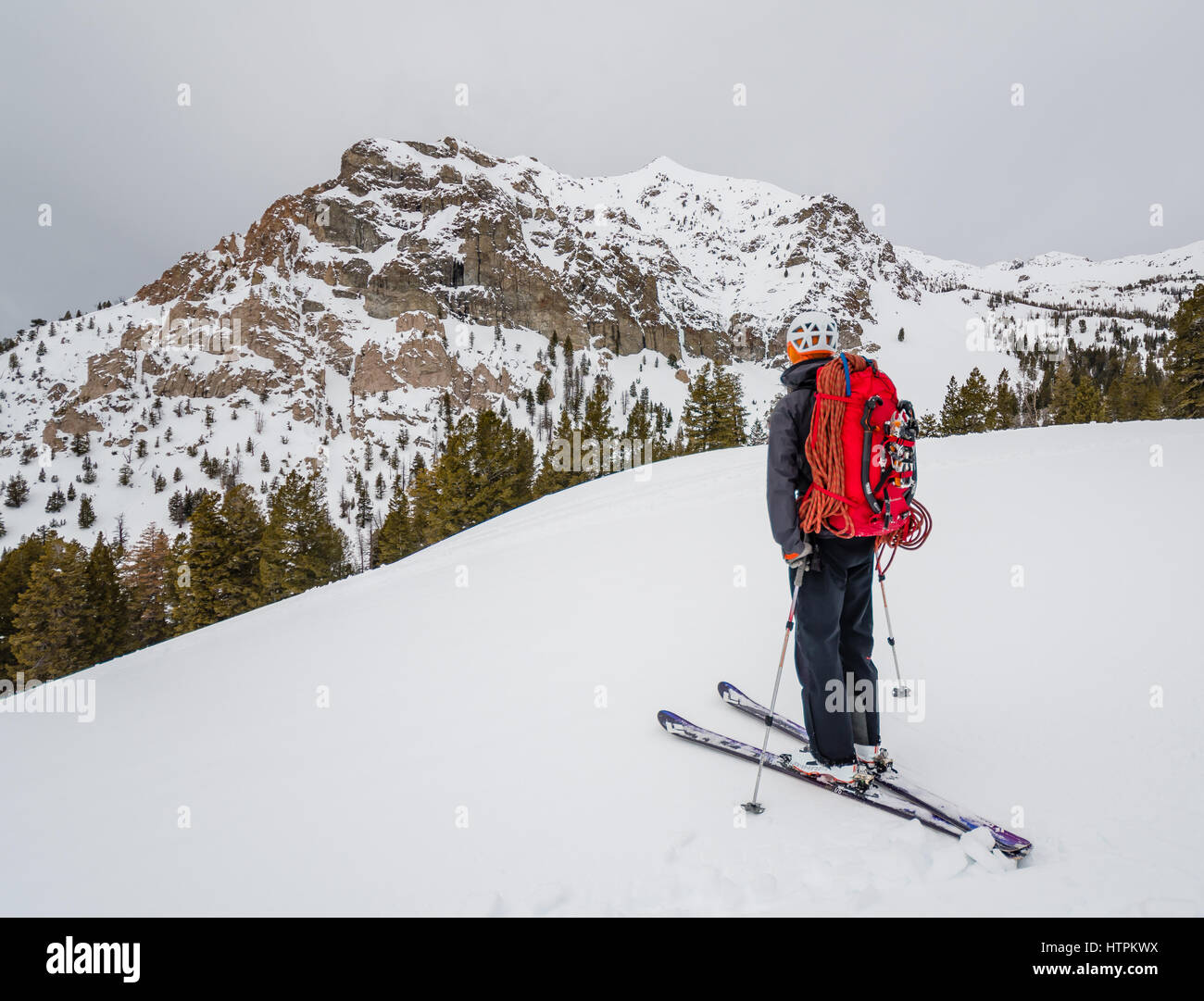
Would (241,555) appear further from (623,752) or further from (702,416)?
(623,752)

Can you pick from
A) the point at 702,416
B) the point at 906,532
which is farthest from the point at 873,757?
the point at 702,416

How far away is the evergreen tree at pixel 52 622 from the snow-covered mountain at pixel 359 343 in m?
104

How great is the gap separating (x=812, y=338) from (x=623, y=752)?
2987 mm

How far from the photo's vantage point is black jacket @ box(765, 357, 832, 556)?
123 inches

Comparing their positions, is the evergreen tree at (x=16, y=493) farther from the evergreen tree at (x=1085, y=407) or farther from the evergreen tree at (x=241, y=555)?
the evergreen tree at (x=1085, y=407)

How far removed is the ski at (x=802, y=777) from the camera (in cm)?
282

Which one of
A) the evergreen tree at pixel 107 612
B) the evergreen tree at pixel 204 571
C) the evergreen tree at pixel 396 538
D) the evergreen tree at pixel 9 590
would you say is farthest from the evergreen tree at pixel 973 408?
the evergreen tree at pixel 9 590

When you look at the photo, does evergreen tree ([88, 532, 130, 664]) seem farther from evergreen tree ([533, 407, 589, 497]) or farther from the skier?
the skier

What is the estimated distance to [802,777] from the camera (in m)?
3.29

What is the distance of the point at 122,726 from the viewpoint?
535 centimetres

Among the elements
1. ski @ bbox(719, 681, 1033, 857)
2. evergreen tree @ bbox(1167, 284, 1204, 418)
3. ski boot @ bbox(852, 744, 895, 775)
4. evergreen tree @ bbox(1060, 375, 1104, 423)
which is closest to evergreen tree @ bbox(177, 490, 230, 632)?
ski @ bbox(719, 681, 1033, 857)

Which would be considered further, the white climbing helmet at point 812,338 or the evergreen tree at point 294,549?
the evergreen tree at point 294,549
